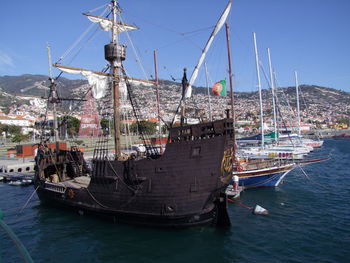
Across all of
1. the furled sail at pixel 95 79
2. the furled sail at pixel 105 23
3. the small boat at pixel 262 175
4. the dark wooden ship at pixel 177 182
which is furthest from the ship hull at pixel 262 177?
the furled sail at pixel 105 23

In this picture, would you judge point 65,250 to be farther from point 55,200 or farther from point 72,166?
point 72,166

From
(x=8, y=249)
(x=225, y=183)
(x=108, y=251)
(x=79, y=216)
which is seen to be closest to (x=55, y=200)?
(x=79, y=216)

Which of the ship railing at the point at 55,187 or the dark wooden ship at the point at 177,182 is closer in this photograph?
the dark wooden ship at the point at 177,182

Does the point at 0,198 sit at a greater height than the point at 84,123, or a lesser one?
lesser

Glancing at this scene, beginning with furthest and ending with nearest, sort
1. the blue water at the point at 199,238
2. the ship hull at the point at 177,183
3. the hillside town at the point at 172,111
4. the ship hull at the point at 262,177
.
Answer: the hillside town at the point at 172,111, the ship hull at the point at 262,177, the ship hull at the point at 177,183, the blue water at the point at 199,238

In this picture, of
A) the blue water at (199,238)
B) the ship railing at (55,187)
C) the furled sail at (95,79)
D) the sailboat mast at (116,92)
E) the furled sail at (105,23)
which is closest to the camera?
the blue water at (199,238)

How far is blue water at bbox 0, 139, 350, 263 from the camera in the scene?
963 centimetres

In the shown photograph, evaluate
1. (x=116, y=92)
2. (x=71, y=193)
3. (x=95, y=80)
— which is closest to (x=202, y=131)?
(x=116, y=92)

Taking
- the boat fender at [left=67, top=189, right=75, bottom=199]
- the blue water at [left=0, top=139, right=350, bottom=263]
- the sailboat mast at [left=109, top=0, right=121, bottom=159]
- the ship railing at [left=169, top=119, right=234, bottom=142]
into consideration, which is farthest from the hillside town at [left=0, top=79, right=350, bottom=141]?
the blue water at [left=0, top=139, right=350, bottom=263]

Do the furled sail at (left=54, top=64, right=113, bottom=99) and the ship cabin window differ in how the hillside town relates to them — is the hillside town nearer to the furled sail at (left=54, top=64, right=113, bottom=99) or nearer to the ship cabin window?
the furled sail at (left=54, top=64, right=113, bottom=99)

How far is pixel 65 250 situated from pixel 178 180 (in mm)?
5299

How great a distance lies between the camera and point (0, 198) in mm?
18766

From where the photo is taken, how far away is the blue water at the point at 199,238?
31.6 feet

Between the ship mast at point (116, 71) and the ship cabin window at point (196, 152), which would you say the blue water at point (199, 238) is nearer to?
the ship cabin window at point (196, 152)
